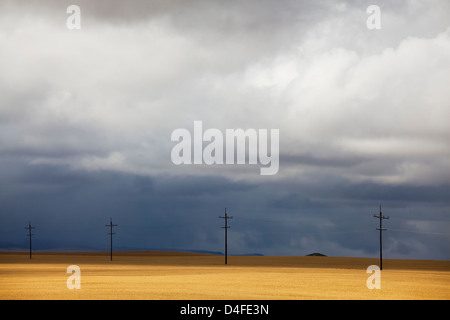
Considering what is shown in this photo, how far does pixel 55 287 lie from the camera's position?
52.0m
